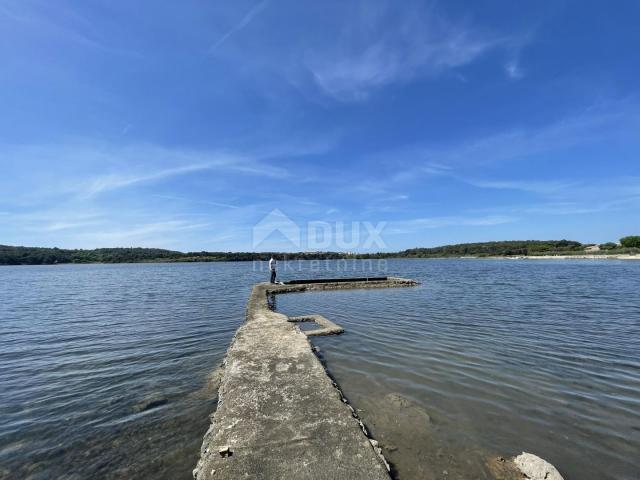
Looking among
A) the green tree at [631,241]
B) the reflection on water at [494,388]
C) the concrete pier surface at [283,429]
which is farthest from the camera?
the green tree at [631,241]

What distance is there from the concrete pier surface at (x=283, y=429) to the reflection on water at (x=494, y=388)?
73 centimetres

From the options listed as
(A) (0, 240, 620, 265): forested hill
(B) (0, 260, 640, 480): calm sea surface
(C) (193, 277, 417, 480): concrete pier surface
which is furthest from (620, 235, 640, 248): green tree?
(C) (193, 277, 417, 480): concrete pier surface

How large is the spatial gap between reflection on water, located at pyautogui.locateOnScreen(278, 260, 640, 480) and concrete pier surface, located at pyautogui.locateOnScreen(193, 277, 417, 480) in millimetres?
733

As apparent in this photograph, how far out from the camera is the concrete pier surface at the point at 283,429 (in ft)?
9.77

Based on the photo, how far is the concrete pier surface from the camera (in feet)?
9.77

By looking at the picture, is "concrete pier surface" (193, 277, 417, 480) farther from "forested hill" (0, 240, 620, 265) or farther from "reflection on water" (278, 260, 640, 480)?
"forested hill" (0, 240, 620, 265)

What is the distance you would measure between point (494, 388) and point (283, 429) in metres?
4.31

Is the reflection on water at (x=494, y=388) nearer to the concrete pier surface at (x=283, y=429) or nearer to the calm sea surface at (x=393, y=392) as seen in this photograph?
the calm sea surface at (x=393, y=392)

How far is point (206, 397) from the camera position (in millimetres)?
5734

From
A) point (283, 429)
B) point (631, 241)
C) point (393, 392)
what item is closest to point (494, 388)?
point (393, 392)

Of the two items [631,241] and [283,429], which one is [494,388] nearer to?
[283,429]

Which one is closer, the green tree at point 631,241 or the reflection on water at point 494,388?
the reflection on water at point 494,388

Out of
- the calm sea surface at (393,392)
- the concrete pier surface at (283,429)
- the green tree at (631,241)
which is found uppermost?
the green tree at (631,241)

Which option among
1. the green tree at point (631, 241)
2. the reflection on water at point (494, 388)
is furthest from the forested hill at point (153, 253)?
the reflection on water at point (494, 388)
